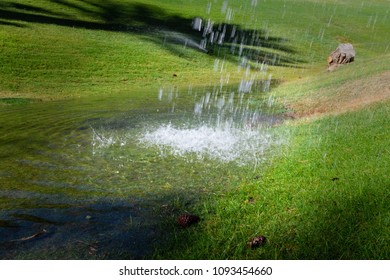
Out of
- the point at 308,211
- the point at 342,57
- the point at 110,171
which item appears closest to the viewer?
the point at 308,211

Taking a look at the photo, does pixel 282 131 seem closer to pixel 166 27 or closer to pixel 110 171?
pixel 110 171

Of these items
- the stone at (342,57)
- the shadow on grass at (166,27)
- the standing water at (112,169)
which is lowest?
the standing water at (112,169)

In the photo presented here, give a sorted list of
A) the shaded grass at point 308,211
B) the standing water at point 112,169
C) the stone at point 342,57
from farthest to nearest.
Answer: the stone at point 342,57, the standing water at point 112,169, the shaded grass at point 308,211

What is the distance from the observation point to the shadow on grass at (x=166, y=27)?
158 feet

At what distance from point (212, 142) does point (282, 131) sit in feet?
9.73

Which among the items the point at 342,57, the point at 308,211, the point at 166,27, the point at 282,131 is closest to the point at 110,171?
the point at 308,211

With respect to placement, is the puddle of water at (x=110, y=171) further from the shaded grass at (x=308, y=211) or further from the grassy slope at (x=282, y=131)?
the grassy slope at (x=282, y=131)

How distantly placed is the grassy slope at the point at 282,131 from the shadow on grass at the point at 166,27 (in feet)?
4.19

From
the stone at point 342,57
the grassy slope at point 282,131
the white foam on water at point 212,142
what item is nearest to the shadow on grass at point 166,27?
the grassy slope at point 282,131

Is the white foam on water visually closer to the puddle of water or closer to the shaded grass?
the puddle of water

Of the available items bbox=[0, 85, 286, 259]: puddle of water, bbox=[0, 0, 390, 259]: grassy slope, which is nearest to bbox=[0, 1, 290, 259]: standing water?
bbox=[0, 85, 286, 259]: puddle of water

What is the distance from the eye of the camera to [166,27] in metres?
57.0

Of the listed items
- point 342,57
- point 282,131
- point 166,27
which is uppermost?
point 342,57
